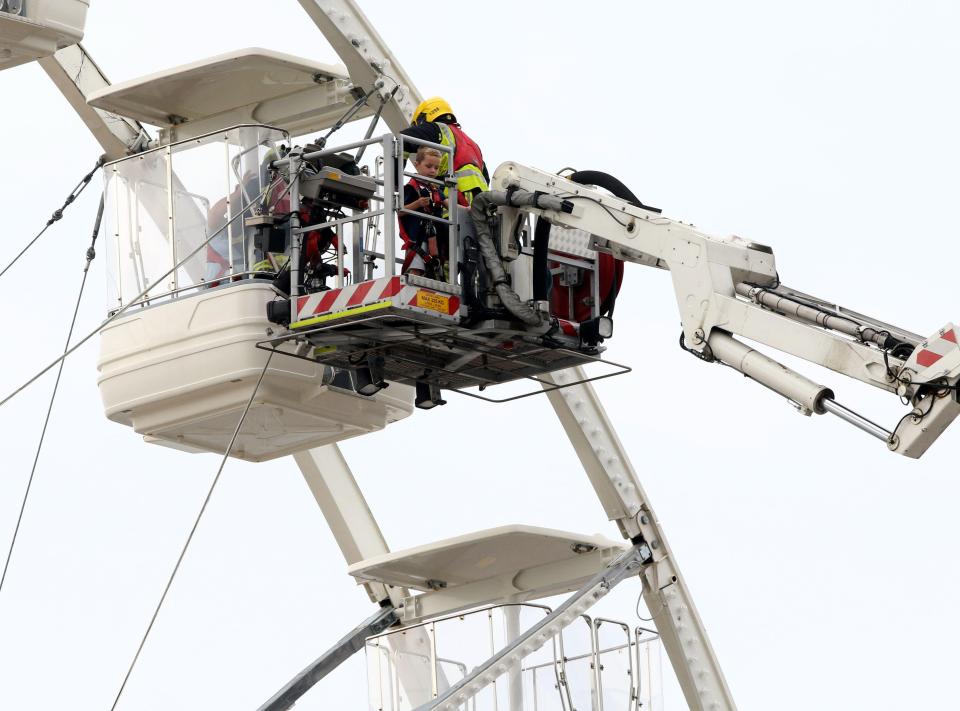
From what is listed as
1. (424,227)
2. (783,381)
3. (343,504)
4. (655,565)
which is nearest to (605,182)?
(424,227)

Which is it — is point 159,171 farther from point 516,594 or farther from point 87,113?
point 516,594

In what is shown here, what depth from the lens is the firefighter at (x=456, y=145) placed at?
20234mm

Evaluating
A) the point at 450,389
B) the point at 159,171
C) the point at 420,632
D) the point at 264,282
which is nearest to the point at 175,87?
the point at 159,171

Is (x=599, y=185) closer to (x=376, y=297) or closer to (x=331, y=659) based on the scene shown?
(x=376, y=297)

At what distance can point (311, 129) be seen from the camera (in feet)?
76.9

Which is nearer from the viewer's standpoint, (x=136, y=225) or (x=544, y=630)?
(x=136, y=225)

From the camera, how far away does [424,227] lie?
791 inches

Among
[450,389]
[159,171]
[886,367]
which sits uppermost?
[159,171]

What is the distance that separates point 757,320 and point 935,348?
1.83 metres

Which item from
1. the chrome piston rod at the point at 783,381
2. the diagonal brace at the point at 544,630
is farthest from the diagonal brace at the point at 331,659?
the chrome piston rod at the point at 783,381

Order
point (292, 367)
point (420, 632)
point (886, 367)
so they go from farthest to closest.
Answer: point (420, 632) → point (292, 367) → point (886, 367)

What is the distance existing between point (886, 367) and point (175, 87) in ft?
25.3

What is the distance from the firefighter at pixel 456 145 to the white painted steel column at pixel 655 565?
3.62 m

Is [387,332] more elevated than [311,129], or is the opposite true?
[311,129]
